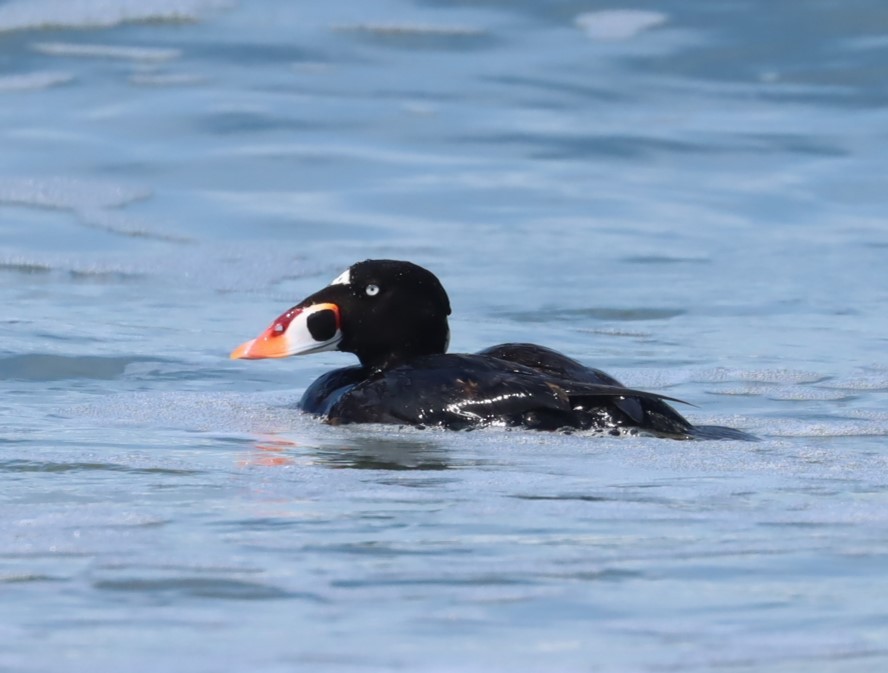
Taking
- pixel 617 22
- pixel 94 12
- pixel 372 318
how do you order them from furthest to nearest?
pixel 94 12 → pixel 617 22 → pixel 372 318

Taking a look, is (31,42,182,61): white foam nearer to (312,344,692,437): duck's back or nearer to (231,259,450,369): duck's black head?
(231,259,450,369): duck's black head

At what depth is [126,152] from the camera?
39.3 feet

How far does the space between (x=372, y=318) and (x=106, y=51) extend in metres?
9.11

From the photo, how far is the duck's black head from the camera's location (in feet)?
19.9

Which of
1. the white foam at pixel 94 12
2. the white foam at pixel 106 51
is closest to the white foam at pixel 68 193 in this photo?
the white foam at pixel 106 51

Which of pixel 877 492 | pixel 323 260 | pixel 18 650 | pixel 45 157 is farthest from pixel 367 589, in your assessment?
pixel 45 157

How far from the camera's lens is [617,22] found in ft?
49.6

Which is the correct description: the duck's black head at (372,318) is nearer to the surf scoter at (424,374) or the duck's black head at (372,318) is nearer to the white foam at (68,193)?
the surf scoter at (424,374)

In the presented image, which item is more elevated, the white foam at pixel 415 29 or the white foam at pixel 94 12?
the white foam at pixel 94 12

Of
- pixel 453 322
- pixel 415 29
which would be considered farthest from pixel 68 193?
pixel 415 29

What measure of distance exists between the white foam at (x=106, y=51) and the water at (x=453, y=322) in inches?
1.5

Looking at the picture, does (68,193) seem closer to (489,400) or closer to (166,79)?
(166,79)

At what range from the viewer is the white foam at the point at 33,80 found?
45.1 ft

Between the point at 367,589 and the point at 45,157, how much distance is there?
891cm
